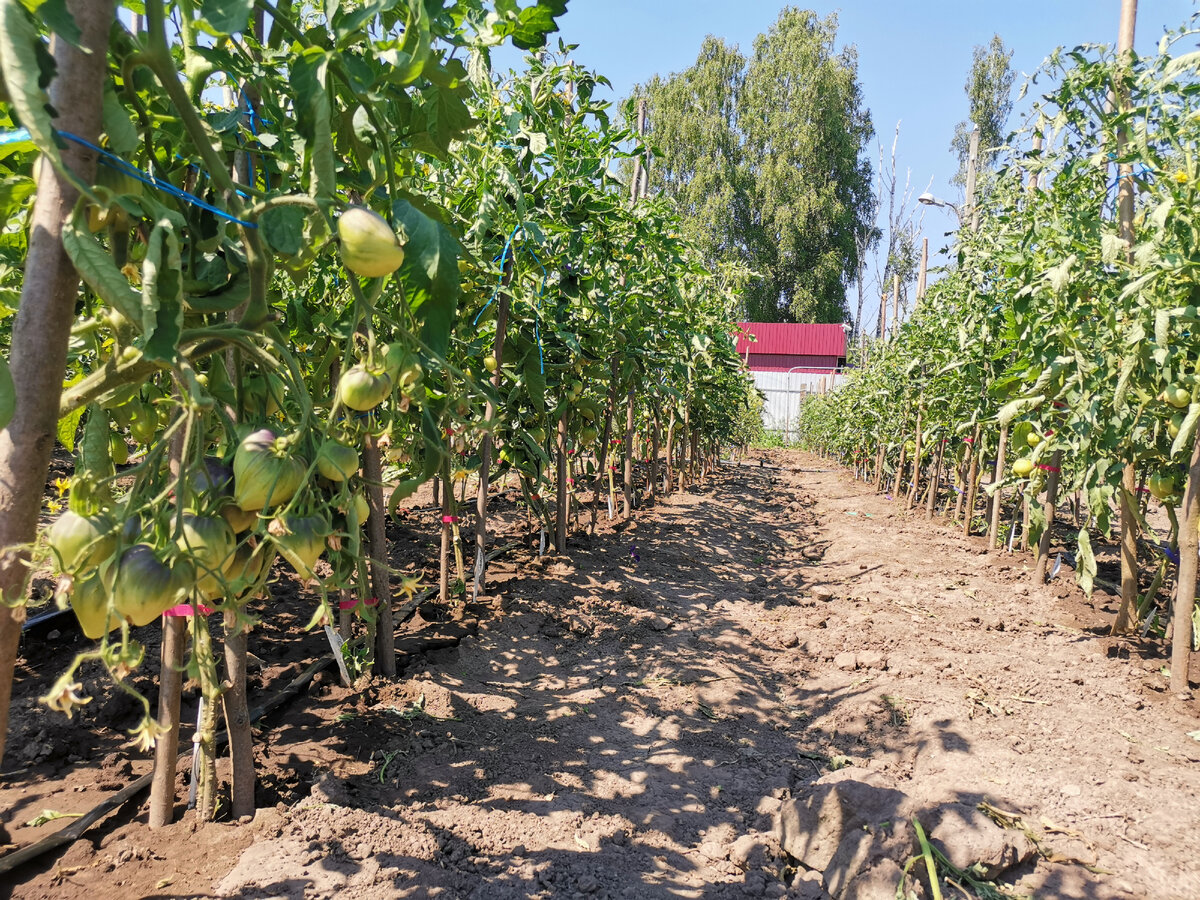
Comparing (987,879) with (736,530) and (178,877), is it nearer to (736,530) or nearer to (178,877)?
(178,877)

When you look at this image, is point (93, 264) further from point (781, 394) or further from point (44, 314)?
point (781, 394)

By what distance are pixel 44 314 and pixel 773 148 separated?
2415cm

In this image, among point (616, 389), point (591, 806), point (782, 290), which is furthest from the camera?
point (782, 290)

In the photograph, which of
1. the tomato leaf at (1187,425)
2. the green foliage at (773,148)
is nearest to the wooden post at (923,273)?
the tomato leaf at (1187,425)

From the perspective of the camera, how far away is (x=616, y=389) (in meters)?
5.05

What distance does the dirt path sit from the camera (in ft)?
5.31

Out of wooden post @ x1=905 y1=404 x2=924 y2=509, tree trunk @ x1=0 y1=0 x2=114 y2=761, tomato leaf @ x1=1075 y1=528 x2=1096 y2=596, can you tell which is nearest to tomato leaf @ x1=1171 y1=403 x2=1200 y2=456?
tomato leaf @ x1=1075 y1=528 x2=1096 y2=596

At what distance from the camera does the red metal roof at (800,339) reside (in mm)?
24994

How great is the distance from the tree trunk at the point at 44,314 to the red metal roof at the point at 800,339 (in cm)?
2510

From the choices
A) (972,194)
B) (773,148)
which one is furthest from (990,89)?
(972,194)

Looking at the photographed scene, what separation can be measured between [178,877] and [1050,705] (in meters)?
2.72

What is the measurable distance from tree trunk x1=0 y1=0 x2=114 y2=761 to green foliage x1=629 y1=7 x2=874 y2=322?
71.6 feet

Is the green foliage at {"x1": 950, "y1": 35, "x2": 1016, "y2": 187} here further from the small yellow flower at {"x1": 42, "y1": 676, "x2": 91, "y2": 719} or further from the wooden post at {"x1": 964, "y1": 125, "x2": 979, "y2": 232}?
the small yellow flower at {"x1": 42, "y1": 676, "x2": 91, "y2": 719}

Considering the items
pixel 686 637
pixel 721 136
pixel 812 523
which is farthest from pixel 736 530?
pixel 721 136
